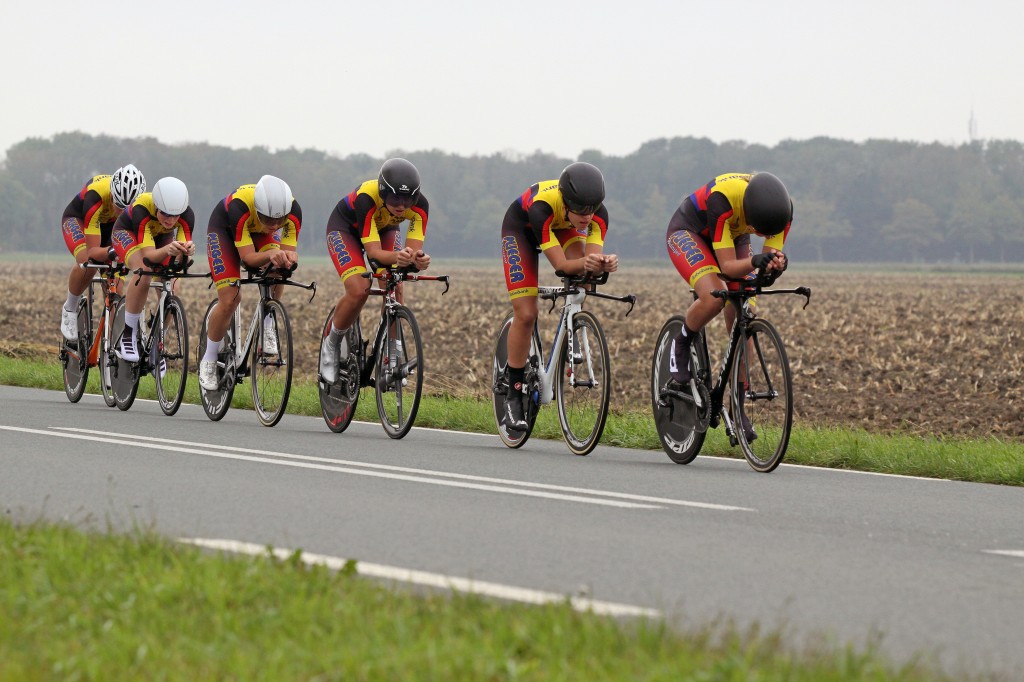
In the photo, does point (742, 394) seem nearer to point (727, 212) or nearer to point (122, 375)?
point (727, 212)

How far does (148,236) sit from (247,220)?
1647 mm

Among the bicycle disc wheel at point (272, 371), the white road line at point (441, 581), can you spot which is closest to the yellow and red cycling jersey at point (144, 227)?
the bicycle disc wheel at point (272, 371)

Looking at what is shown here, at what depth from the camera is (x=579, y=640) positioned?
471cm

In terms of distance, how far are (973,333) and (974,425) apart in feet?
35.0

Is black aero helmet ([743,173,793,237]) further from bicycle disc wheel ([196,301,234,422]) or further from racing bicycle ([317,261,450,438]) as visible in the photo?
bicycle disc wheel ([196,301,234,422])

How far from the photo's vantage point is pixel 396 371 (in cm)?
1199

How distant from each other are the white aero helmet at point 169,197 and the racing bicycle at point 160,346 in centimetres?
50

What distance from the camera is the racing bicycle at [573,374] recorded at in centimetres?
1100

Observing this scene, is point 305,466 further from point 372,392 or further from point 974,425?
point 974,425

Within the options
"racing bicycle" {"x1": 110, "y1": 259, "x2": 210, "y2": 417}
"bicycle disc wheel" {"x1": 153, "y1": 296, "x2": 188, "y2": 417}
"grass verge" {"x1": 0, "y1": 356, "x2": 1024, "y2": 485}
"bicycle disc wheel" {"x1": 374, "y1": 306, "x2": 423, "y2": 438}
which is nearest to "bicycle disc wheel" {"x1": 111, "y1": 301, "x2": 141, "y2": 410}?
"racing bicycle" {"x1": 110, "y1": 259, "x2": 210, "y2": 417}

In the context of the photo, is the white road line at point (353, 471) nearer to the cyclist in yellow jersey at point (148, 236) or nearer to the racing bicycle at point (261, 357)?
the racing bicycle at point (261, 357)

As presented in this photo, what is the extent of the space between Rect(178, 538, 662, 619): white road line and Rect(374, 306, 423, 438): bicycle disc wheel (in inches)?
205

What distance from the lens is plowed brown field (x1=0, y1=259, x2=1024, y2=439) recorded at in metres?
18.0

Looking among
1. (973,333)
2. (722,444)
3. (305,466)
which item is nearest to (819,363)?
(973,333)
